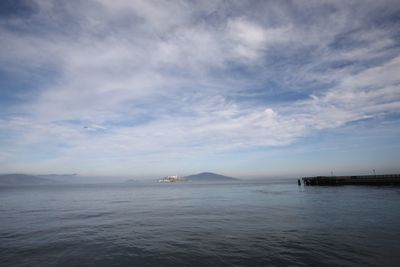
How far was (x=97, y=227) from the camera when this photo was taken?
1031 inches

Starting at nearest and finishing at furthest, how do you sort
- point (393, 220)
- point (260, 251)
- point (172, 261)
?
point (172, 261)
point (260, 251)
point (393, 220)

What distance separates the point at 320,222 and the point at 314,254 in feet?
38.1

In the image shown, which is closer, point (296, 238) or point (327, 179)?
point (296, 238)

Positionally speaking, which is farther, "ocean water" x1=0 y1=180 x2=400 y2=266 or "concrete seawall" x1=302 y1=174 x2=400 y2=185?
"concrete seawall" x1=302 y1=174 x2=400 y2=185

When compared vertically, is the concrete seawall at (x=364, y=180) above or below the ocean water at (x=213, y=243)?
above

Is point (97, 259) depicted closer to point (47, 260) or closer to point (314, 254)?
point (47, 260)

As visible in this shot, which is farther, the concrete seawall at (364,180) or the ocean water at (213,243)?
the concrete seawall at (364,180)

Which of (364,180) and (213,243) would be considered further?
(364,180)

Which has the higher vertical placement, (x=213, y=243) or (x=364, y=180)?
(x=364, y=180)

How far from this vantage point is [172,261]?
48.5ft

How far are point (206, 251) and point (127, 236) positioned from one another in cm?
862

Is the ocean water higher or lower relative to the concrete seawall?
lower

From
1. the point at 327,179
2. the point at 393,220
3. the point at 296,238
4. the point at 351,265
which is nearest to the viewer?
the point at 351,265

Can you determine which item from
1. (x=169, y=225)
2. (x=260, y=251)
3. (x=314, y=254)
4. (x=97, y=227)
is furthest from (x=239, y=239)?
(x=97, y=227)
